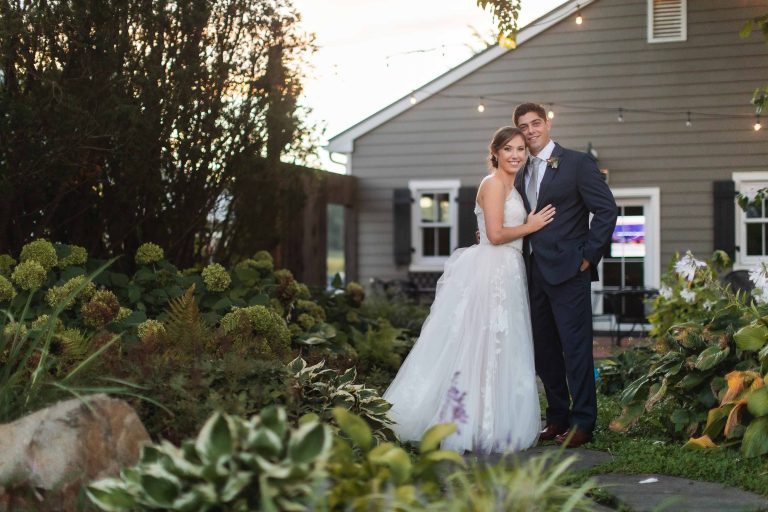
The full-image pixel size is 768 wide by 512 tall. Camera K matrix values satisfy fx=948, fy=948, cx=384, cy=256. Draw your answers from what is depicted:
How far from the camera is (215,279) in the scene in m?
6.29

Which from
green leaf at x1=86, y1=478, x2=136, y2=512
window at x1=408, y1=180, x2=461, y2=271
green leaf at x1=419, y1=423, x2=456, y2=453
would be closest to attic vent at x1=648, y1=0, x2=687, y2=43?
window at x1=408, y1=180, x2=461, y2=271

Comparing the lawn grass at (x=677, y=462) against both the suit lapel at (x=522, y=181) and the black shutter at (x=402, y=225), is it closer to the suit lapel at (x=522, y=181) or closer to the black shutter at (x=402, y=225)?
the suit lapel at (x=522, y=181)

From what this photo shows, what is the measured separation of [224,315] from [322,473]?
394cm

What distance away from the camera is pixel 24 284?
536 cm

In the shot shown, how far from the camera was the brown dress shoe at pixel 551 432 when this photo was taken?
5305 millimetres

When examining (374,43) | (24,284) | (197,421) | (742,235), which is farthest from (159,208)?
(742,235)

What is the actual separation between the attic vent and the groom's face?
909cm

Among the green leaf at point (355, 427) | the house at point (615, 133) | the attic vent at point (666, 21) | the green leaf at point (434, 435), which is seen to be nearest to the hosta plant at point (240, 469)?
the green leaf at point (355, 427)

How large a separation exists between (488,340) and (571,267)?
23.3 inches

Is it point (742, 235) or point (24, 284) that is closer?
point (24, 284)

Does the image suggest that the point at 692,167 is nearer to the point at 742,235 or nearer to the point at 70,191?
the point at 742,235

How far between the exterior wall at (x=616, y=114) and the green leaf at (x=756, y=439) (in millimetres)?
9437

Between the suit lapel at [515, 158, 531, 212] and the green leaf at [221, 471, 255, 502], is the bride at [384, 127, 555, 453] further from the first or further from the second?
the green leaf at [221, 471, 255, 502]

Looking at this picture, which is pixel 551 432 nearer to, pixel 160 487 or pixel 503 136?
pixel 503 136
